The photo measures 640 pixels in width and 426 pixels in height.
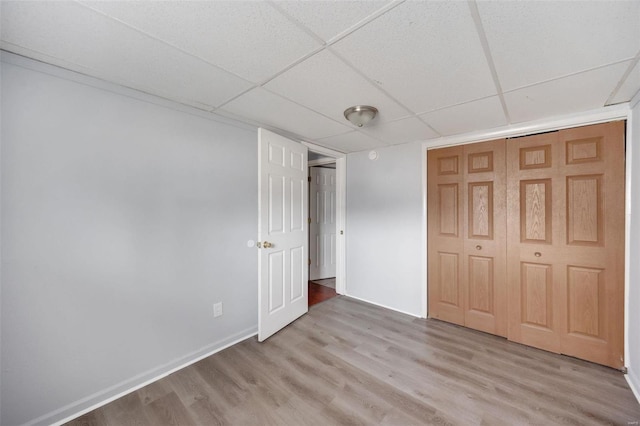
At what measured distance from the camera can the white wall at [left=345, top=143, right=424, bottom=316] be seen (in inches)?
116

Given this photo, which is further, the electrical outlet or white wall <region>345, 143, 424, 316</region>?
white wall <region>345, 143, 424, 316</region>

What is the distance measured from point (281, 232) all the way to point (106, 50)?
1.82m

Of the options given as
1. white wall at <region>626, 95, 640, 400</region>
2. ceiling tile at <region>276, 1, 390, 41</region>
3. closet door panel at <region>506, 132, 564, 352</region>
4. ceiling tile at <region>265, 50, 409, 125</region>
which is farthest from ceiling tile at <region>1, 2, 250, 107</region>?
white wall at <region>626, 95, 640, 400</region>

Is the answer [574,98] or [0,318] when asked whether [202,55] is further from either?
[574,98]

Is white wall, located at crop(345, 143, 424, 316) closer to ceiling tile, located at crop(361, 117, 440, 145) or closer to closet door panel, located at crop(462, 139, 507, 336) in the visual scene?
ceiling tile, located at crop(361, 117, 440, 145)

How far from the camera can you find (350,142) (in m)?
3.01

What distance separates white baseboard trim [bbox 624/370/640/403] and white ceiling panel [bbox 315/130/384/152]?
2.85m

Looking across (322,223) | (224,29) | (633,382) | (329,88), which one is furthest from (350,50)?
(322,223)

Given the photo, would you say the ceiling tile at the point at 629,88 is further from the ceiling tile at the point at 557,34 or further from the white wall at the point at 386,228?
the white wall at the point at 386,228

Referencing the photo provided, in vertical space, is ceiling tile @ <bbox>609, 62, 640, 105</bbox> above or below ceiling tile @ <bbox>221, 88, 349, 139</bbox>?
below

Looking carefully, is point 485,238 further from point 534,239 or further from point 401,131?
point 401,131

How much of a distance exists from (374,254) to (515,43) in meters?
2.55

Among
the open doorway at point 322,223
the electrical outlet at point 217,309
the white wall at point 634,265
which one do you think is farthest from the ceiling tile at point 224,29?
the open doorway at point 322,223

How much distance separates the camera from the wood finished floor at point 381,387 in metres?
1.51
